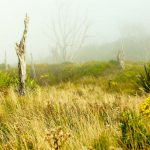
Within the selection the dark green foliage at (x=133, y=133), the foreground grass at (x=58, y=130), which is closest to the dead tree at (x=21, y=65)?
the foreground grass at (x=58, y=130)

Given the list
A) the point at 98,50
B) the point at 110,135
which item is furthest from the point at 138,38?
the point at 110,135

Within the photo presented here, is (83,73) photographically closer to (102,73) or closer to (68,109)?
(102,73)

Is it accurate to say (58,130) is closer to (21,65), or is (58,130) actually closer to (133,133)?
(133,133)

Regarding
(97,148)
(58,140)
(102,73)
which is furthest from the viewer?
(102,73)

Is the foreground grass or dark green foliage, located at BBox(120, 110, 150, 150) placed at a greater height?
dark green foliage, located at BBox(120, 110, 150, 150)

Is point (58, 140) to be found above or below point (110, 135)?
above

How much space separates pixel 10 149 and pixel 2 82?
28.7 feet

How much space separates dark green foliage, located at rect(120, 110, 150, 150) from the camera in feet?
15.6

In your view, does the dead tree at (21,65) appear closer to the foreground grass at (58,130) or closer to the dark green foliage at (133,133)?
the foreground grass at (58,130)

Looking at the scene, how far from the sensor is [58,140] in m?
3.84

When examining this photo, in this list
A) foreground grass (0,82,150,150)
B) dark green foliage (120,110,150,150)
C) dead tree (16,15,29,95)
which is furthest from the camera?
dead tree (16,15,29,95)

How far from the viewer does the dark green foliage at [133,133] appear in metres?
4.74

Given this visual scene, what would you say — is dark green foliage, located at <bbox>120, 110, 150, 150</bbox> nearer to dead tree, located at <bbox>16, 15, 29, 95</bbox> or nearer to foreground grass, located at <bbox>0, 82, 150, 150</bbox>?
foreground grass, located at <bbox>0, 82, 150, 150</bbox>

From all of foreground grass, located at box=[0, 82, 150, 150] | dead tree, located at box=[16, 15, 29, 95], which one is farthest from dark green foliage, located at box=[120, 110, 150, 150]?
dead tree, located at box=[16, 15, 29, 95]
